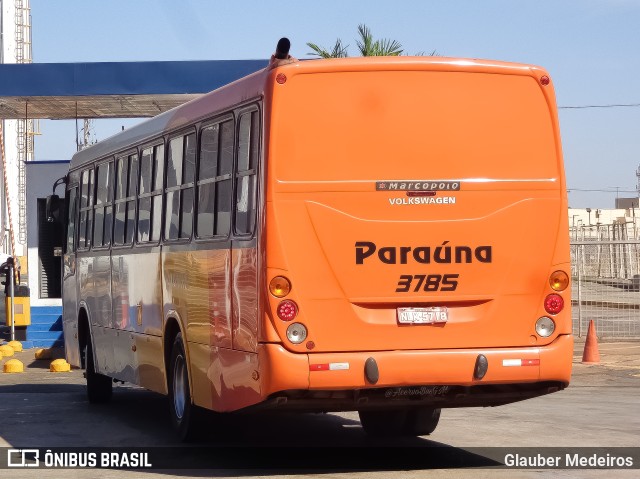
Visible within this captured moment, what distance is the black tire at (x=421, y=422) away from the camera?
1251cm

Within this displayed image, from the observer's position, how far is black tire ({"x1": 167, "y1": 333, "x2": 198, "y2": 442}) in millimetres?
12172

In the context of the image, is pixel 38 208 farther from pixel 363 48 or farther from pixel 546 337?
pixel 546 337

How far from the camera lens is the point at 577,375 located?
798 inches

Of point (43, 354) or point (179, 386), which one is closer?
point (179, 386)

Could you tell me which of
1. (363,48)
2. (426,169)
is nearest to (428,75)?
(426,169)

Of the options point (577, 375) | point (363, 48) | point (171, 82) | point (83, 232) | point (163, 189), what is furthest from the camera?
point (363, 48)

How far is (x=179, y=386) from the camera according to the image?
12.6 meters

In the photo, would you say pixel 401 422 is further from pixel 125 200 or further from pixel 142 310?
pixel 125 200

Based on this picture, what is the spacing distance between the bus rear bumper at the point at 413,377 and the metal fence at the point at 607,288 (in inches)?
659

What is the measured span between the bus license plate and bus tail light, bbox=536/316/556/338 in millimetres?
768

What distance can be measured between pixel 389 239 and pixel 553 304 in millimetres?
1412

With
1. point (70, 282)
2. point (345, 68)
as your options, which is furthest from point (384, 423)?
point (70, 282)

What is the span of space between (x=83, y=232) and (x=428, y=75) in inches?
314

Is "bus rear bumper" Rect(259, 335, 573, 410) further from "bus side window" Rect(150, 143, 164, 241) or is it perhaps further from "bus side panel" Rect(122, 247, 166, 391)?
"bus side window" Rect(150, 143, 164, 241)
